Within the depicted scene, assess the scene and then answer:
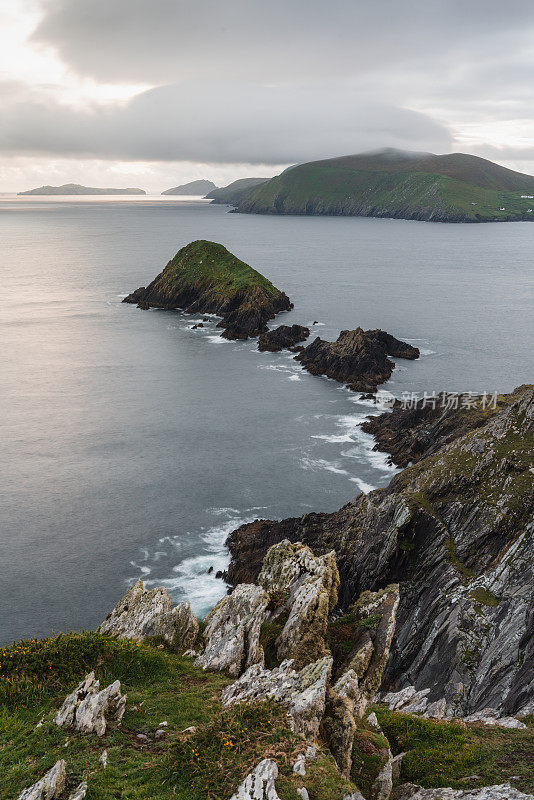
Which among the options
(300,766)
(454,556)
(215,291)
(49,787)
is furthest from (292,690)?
(215,291)

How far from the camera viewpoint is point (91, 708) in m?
19.5

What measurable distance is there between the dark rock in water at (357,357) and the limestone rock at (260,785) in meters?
79.5

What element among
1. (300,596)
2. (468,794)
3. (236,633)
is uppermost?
(300,596)

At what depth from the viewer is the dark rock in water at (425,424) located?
6307 cm

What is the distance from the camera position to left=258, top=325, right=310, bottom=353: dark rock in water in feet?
392

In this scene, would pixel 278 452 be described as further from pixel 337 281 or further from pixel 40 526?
pixel 337 281

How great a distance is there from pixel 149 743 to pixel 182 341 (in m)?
109

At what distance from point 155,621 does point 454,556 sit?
2173 cm

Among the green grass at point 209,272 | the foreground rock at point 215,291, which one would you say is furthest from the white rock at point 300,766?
the green grass at point 209,272

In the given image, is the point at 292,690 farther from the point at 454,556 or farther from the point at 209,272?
the point at 209,272

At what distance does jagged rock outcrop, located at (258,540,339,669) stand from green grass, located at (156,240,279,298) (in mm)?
118166

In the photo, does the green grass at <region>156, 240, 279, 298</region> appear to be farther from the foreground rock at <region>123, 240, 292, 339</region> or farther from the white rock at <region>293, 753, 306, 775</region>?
the white rock at <region>293, 753, 306, 775</region>

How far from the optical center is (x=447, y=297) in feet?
561

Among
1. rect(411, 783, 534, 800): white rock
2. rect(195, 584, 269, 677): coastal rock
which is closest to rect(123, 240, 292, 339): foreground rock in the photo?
rect(195, 584, 269, 677): coastal rock
